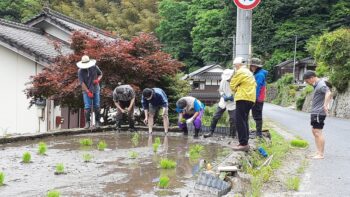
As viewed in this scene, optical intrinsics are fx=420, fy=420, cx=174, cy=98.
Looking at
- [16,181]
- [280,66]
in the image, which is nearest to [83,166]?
[16,181]

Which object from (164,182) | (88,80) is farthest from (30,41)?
(164,182)

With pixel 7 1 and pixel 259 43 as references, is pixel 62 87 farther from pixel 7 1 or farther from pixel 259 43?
pixel 259 43

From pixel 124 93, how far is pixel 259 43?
44.6m

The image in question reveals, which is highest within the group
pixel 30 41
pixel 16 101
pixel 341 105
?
pixel 30 41

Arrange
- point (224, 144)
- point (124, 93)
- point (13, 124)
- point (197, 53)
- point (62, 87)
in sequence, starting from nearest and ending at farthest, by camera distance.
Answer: point (224, 144)
point (124, 93)
point (62, 87)
point (13, 124)
point (197, 53)

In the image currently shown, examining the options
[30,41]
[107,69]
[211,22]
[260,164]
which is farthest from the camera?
[211,22]

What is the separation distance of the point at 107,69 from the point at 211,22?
150 ft

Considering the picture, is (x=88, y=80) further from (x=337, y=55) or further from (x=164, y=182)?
(x=337, y=55)

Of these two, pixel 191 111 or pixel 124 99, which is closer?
pixel 191 111

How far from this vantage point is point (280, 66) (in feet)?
170

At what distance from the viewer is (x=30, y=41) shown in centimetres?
1602

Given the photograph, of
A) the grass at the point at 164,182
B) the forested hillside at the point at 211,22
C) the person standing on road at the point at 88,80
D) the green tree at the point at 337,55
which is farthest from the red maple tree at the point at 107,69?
the forested hillside at the point at 211,22

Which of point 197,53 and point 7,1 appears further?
point 197,53

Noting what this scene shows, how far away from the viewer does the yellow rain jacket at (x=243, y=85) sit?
6.64 metres
